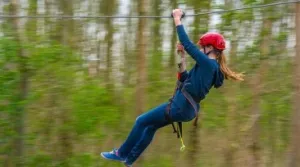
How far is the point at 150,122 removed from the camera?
4.75 meters

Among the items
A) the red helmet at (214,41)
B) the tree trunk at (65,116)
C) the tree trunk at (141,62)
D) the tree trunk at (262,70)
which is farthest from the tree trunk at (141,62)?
the red helmet at (214,41)

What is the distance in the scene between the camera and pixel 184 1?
7730 mm

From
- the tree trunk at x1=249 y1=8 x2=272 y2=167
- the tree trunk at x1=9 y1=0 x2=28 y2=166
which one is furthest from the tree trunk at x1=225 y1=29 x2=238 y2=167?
the tree trunk at x1=9 y1=0 x2=28 y2=166

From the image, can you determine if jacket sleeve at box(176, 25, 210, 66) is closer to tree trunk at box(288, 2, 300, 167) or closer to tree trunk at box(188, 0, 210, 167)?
tree trunk at box(288, 2, 300, 167)

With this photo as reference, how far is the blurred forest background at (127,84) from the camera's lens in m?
6.82

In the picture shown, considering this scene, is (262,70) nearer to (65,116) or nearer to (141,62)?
(141,62)

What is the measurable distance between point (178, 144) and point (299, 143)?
7.51 feet

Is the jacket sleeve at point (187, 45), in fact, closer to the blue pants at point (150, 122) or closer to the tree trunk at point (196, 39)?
the blue pants at point (150, 122)

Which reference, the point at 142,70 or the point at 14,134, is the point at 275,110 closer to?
the point at 142,70

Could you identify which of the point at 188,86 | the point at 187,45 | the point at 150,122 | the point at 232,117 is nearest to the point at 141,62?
the point at 232,117

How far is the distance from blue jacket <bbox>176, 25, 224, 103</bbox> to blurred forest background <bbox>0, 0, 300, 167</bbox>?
219 cm

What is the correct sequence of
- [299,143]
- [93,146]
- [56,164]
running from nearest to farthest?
[299,143], [56,164], [93,146]

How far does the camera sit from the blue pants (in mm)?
4654

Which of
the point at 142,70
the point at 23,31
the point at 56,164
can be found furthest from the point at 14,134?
the point at 142,70
